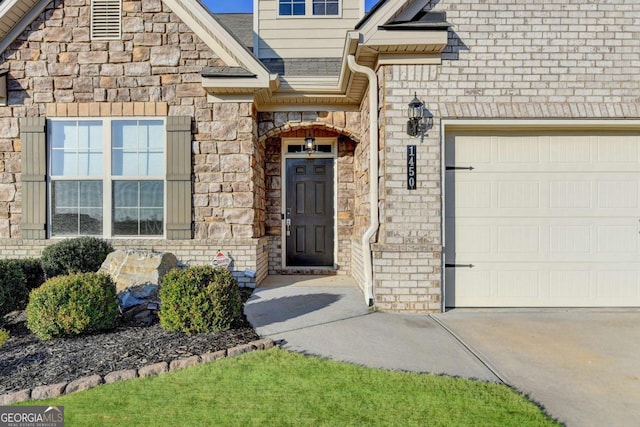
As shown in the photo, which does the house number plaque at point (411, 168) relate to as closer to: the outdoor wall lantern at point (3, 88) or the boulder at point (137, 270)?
the boulder at point (137, 270)

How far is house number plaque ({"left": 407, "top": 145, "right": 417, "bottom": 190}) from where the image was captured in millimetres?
4770

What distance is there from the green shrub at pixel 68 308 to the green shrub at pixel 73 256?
170cm

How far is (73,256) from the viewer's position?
543 cm

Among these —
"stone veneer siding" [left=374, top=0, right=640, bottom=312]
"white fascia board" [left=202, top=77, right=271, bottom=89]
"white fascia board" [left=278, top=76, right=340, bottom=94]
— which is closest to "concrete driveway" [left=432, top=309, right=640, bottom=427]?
"stone veneer siding" [left=374, top=0, right=640, bottom=312]

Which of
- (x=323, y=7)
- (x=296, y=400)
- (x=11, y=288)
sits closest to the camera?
(x=296, y=400)

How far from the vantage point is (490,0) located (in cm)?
479

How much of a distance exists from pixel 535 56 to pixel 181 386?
5.41 m

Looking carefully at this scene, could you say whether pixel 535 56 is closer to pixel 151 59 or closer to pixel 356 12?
pixel 356 12

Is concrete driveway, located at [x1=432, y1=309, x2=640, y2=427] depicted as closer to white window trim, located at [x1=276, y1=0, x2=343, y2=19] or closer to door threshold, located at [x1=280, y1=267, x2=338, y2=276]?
door threshold, located at [x1=280, y1=267, x2=338, y2=276]

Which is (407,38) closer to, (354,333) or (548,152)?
(548,152)

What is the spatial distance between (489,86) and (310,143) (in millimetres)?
3285

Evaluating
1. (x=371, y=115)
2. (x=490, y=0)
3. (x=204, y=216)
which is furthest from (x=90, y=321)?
(x=490, y=0)

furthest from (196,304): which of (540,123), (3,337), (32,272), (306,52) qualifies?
(306,52)

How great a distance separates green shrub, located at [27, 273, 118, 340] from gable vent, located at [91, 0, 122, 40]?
4220mm
